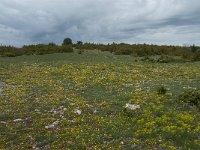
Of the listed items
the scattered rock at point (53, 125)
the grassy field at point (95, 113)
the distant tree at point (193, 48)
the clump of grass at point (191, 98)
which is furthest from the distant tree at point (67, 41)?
the scattered rock at point (53, 125)

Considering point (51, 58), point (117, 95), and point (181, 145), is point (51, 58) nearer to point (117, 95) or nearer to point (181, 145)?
point (117, 95)

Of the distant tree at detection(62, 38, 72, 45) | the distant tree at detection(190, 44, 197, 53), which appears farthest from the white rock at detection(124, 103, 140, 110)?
the distant tree at detection(62, 38, 72, 45)

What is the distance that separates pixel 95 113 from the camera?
49.9 feet

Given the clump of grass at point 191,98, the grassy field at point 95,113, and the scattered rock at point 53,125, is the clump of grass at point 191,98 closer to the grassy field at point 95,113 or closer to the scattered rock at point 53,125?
the grassy field at point 95,113

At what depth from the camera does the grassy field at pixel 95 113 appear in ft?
39.5

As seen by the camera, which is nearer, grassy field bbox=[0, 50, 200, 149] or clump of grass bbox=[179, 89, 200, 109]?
grassy field bbox=[0, 50, 200, 149]

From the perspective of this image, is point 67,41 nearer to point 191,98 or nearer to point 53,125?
point 191,98

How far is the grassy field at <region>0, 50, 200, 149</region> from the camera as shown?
39.5 ft

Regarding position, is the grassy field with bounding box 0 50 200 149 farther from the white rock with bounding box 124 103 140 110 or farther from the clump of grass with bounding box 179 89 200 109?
the clump of grass with bounding box 179 89 200 109

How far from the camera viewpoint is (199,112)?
47.8ft

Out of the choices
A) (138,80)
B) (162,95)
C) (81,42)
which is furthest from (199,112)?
(81,42)

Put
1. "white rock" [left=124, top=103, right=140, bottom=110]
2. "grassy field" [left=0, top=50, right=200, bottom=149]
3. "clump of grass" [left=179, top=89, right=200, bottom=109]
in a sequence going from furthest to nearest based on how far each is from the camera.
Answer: "clump of grass" [left=179, top=89, right=200, bottom=109] < "white rock" [left=124, top=103, right=140, bottom=110] < "grassy field" [left=0, top=50, right=200, bottom=149]

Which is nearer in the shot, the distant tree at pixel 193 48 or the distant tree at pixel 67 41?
the distant tree at pixel 193 48

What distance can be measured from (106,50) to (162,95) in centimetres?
3581
